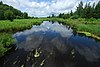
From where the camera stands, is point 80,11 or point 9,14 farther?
point 80,11

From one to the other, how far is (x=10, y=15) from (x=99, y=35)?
165 ft

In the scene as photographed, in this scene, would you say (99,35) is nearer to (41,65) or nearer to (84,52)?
(84,52)

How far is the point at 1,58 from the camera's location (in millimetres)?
16750

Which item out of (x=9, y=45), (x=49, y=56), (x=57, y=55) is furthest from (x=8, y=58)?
(x=57, y=55)

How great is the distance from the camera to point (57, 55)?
18.6 metres

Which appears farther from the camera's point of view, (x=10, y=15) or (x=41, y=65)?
(x=10, y=15)

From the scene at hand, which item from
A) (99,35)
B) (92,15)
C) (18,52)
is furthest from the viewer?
(92,15)

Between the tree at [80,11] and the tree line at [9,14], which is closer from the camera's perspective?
the tree line at [9,14]

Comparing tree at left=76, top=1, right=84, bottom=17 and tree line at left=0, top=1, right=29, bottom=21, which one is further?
tree at left=76, top=1, right=84, bottom=17

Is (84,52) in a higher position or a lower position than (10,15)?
lower

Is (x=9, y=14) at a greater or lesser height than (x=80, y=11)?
lesser

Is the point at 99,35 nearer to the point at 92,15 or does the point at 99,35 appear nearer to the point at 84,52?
the point at 84,52

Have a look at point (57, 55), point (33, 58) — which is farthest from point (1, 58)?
point (57, 55)

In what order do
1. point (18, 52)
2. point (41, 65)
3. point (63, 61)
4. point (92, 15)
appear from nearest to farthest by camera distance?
point (41, 65)
point (63, 61)
point (18, 52)
point (92, 15)
